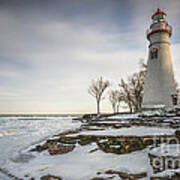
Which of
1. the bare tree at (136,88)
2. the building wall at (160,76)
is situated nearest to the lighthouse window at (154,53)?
the building wall at (160,76)

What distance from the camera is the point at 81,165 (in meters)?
4.97

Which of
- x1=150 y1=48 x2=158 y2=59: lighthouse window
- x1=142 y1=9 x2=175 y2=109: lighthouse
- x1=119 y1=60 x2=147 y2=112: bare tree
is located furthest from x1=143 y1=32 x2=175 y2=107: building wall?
x1=119 y1=60 x2=147 y2=112: bare tree

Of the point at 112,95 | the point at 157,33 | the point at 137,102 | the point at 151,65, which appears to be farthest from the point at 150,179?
the point at 112,95

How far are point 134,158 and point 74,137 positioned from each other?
3.73m

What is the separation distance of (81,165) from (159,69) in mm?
18065

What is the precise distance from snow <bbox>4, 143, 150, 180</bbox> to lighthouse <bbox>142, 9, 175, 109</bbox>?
50.4 feet

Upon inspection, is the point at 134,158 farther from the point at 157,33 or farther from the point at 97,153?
the point at 157,33

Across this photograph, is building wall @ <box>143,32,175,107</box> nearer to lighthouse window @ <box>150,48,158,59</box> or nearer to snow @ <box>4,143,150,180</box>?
lighthouse window @ <box>150,48,158,59</box>

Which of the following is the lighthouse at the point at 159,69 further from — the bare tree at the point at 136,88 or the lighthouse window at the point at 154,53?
the bare tree at the point at 136,88

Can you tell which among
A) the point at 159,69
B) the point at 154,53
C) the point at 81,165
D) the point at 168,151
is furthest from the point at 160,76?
the point at 81,165

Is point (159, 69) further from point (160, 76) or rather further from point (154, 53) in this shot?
point (154, 53)

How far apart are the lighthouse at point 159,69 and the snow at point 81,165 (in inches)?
605

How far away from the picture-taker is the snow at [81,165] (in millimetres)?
4383

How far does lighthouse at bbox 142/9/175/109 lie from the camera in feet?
62.3
